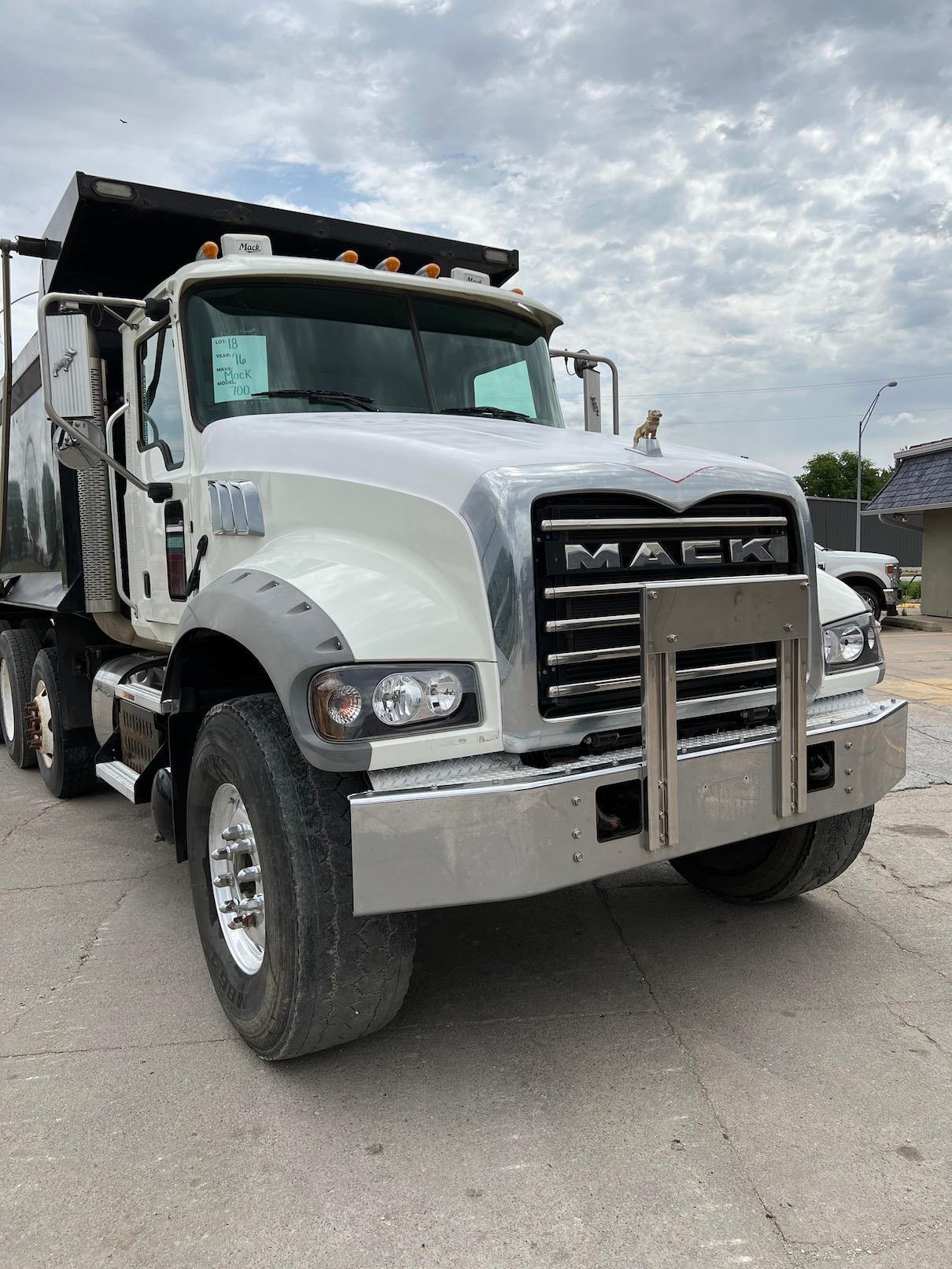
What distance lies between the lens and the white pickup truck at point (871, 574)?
15.8m

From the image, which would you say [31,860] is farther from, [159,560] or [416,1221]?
[416,1221]

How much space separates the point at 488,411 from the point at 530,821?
239 centimetres

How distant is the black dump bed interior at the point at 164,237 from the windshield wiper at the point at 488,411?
1285 mm

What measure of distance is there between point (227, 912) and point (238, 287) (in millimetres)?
2485

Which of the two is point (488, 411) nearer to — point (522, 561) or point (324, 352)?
point (324, 352)

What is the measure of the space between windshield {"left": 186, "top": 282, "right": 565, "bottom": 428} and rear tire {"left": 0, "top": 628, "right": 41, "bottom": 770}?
3.54 metres

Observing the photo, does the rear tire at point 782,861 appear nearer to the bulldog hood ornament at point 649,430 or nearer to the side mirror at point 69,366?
the bulldog hood ornament at point 649,430

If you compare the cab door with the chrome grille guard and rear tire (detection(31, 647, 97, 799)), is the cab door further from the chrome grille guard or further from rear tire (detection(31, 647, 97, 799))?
the chrome grille guard

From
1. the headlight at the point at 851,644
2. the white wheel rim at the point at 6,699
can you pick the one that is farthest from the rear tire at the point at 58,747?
the headlight at the point at 851,644

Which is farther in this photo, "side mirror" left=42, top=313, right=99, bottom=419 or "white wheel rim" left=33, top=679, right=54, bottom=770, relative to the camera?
"white wheel rim" left=33, top=679, right=54, bottom=770

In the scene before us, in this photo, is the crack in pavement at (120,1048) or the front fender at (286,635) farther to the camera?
the crack in pavement at (120,1048)

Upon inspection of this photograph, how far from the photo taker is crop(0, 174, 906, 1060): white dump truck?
2596 mm

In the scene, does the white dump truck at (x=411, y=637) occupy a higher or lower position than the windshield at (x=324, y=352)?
lower

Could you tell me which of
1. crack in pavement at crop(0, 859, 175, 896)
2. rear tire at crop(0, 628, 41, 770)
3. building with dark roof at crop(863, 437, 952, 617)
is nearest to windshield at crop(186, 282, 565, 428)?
crack in pavement at crop(0, 859, 175, 896)
